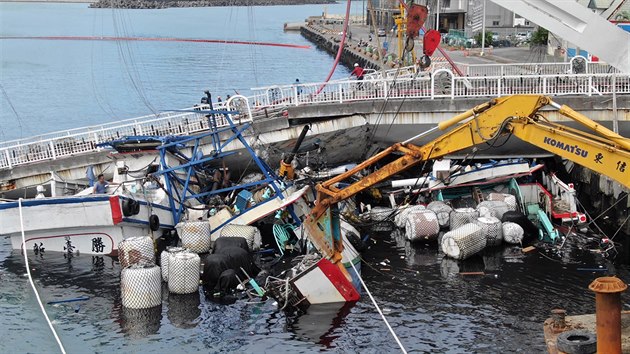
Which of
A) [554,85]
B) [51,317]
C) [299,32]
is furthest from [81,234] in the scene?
[299,32]

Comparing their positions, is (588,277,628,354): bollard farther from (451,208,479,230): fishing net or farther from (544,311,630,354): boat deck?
(451,208,479,230): fishing net

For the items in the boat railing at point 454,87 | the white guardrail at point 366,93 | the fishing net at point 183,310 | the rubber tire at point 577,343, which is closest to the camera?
the rubber tire at point 577,343

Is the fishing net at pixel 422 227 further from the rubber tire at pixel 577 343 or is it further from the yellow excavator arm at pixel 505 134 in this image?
the rubber tire at pixel 577 343

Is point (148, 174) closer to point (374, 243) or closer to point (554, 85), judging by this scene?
point (374, 243)

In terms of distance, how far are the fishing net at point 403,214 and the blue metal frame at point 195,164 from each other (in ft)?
12.9

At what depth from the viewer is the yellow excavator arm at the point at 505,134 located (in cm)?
1994

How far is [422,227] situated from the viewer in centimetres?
3084

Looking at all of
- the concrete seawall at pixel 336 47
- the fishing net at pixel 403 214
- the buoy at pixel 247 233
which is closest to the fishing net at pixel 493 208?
the fishing net at pixel 403 214

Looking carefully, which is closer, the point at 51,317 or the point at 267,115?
the point at 51,317

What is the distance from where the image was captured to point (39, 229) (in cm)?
3008

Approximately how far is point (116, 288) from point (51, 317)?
278cm

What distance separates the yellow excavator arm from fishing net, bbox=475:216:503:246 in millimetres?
7079

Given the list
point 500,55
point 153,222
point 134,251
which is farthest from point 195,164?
point 500,55

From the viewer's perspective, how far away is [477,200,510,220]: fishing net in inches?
1249
